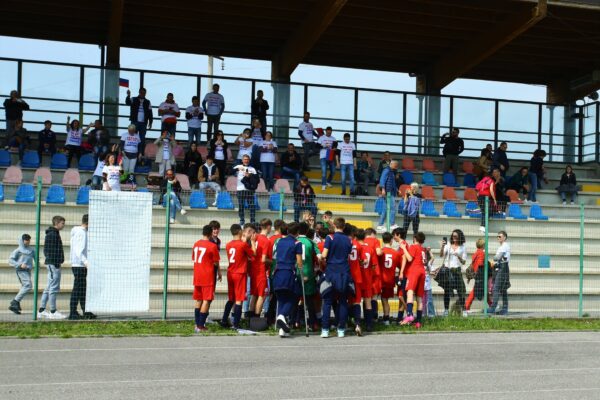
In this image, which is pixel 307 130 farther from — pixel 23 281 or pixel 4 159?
pixel 23 281

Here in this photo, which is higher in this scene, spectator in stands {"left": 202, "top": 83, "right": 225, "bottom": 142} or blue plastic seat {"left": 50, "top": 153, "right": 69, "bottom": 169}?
spectator in stands {"left": 202, "top": 83, "right": 225, "bottom": 142}

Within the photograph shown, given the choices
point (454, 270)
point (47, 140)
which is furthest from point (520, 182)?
point (47, 140)

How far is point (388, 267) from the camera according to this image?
15.8 meters

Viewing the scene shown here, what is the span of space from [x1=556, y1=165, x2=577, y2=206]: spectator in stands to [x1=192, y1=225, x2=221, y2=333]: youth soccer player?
1578 cm

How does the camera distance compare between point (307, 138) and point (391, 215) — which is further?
point (307, 138)

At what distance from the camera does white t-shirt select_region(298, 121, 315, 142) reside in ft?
85.6

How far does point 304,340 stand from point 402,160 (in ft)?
48.4

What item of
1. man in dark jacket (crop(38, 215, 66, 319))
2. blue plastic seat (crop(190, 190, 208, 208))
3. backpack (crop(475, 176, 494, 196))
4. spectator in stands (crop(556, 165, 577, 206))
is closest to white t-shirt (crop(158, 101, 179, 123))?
blue plastic seat (crop(190, 190, 208, 208))

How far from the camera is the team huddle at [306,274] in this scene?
1432 cm

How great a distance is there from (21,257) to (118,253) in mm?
2178

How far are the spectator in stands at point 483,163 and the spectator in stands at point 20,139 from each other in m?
13.2

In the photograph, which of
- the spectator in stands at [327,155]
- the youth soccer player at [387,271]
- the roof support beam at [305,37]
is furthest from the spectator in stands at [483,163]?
the youth soccer player at [387,271]

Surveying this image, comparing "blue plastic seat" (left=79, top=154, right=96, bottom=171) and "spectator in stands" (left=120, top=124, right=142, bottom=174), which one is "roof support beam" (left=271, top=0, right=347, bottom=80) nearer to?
"spectator in stands" (left=120, top=124, right=142, bottom=174)

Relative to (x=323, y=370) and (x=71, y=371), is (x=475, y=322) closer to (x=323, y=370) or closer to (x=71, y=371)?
(x=323, y=370)
